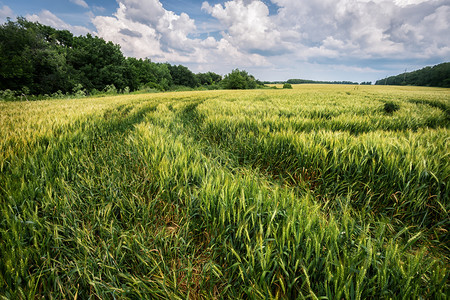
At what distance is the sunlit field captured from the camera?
2.74 feet

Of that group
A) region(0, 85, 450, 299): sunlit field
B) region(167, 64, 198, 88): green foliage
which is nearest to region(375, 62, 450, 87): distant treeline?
region(0, 85, 450, 299): sunlit field

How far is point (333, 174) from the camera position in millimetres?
2020

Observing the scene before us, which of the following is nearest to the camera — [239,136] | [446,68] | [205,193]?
[205,193]

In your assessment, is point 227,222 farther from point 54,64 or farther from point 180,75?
point 180,75

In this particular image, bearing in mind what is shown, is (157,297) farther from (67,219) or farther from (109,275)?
(67,219)

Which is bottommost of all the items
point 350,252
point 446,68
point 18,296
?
point 18,296

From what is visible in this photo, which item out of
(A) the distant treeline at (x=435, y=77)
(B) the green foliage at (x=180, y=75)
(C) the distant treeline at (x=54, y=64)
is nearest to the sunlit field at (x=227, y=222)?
(C) the distant treeline at (x=54, y=64)

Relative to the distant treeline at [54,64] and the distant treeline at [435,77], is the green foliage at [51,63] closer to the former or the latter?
the distant treeline at [54,64]

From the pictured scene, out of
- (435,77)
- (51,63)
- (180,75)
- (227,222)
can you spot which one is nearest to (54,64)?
(51,63)

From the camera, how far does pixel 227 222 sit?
1.16 meters

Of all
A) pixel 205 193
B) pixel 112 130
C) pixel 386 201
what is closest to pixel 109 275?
pixel 205 193

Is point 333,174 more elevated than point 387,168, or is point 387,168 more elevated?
point 387,168

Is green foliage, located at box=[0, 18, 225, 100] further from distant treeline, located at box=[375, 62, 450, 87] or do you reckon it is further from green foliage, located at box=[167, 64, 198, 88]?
distant treeline, located at box=[375, 62, 450, 87]

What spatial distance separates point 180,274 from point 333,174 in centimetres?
185
